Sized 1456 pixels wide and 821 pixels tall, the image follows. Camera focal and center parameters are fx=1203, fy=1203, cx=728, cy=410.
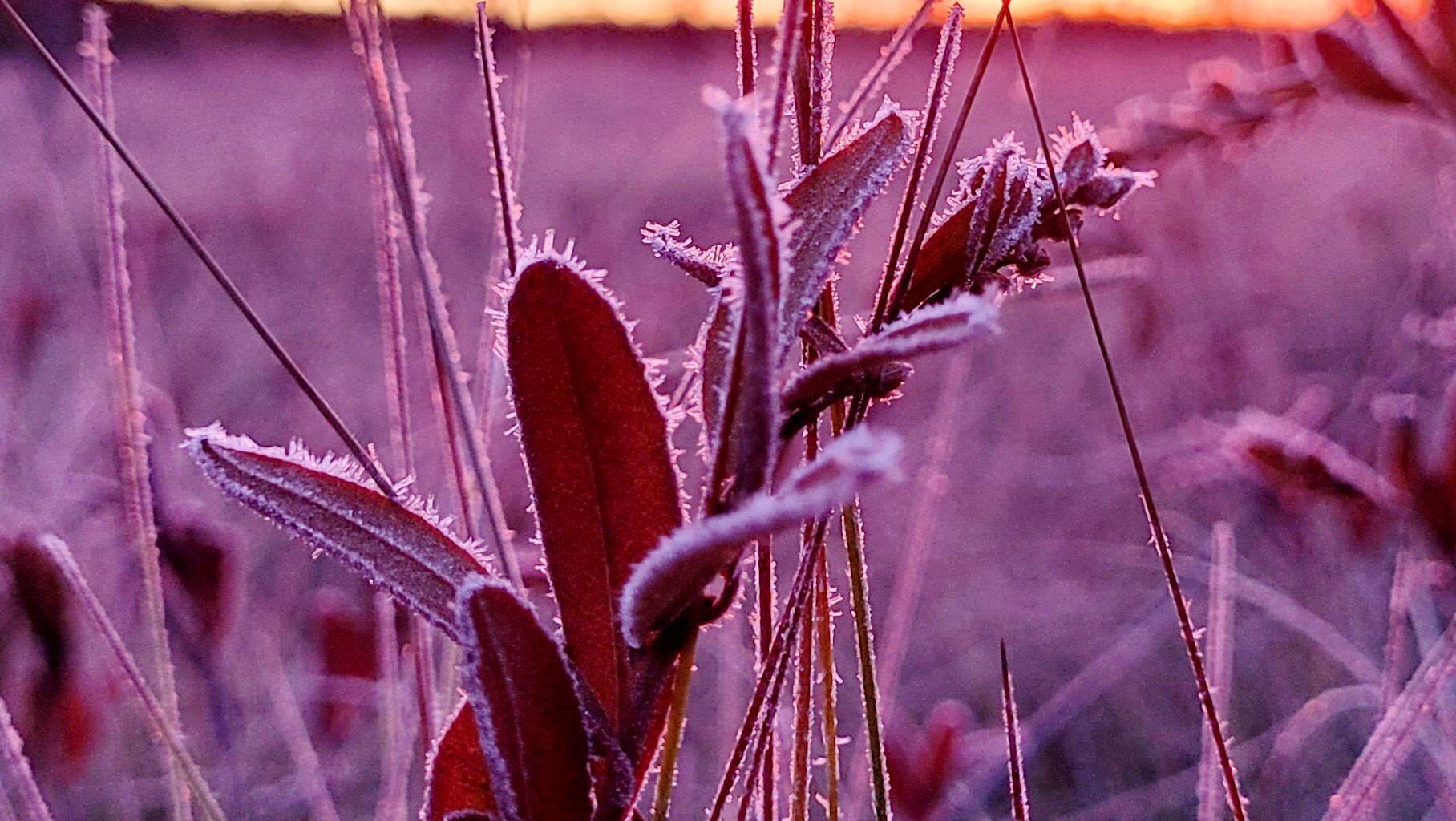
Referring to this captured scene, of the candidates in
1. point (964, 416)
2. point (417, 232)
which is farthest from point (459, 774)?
point (964, 416)

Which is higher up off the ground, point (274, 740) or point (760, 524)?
point (760, 524)

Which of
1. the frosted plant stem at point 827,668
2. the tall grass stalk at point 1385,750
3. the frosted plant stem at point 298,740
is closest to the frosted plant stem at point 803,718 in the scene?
the frosted plant stem at point 827,668

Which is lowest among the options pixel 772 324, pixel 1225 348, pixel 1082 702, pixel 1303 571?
pixel 1082 702

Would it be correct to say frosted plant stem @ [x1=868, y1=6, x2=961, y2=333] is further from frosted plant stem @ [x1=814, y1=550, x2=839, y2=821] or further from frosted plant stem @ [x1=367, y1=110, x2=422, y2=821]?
frosted plant stem @ [x1=367, y1=110, x2=422, y2=821]

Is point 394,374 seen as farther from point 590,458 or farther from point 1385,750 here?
point 1385,750

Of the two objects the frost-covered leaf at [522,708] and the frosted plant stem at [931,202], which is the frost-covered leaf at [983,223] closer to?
the frosted plant stem at [931,202]

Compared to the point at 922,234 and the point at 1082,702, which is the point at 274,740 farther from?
the point at 922,234

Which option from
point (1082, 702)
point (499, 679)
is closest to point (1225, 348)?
point (1082, 702)
